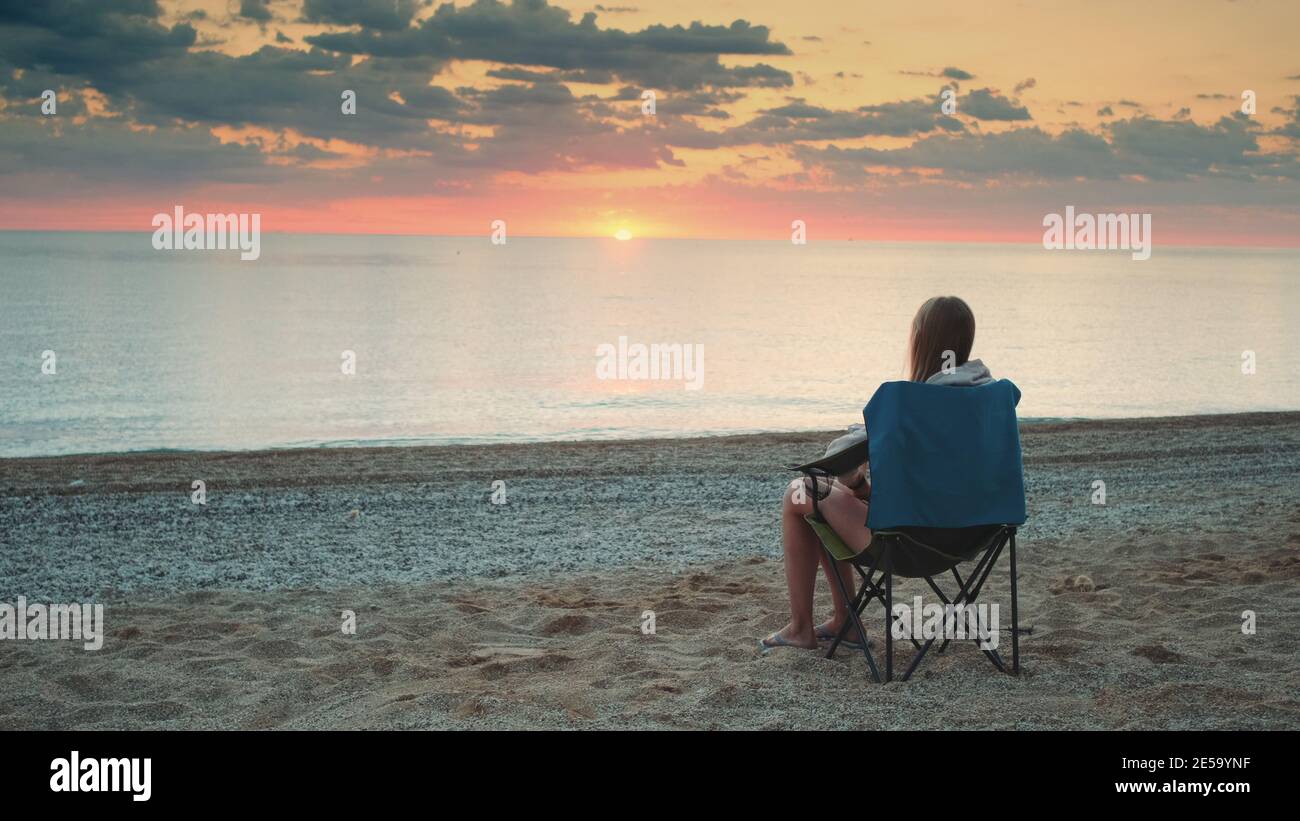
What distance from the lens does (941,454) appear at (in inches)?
167

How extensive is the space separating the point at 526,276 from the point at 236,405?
8533cm

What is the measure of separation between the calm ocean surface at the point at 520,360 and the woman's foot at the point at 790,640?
14.9 m

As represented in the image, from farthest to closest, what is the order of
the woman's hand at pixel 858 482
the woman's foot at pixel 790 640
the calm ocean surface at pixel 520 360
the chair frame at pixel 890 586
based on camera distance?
1. the calm ocean surface at pixel 520 360
2. the woman's foot at pixel 790 640
3. the woman's hand at pixel 858 482
4. the chair frame at pixel 890 586

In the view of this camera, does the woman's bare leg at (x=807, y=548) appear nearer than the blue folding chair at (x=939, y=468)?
No

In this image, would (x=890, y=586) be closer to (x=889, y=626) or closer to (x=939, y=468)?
(x=889, y=626)

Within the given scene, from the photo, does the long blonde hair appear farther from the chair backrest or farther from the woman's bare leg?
the woman's bare leg

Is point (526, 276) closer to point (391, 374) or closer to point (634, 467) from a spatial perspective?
point (391, 374)

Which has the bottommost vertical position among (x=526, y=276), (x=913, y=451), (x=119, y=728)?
(x=119, y=728)

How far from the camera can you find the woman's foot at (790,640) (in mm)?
4953

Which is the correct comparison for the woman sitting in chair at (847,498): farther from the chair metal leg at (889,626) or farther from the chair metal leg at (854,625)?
the chair metal leg at (889,626)

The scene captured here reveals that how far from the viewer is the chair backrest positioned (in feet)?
13.8

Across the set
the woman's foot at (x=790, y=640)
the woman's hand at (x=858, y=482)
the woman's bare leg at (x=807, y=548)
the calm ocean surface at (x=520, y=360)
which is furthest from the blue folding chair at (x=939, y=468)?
the calm ocean surface at (x=520, y=360)

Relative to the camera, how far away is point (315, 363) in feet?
110
